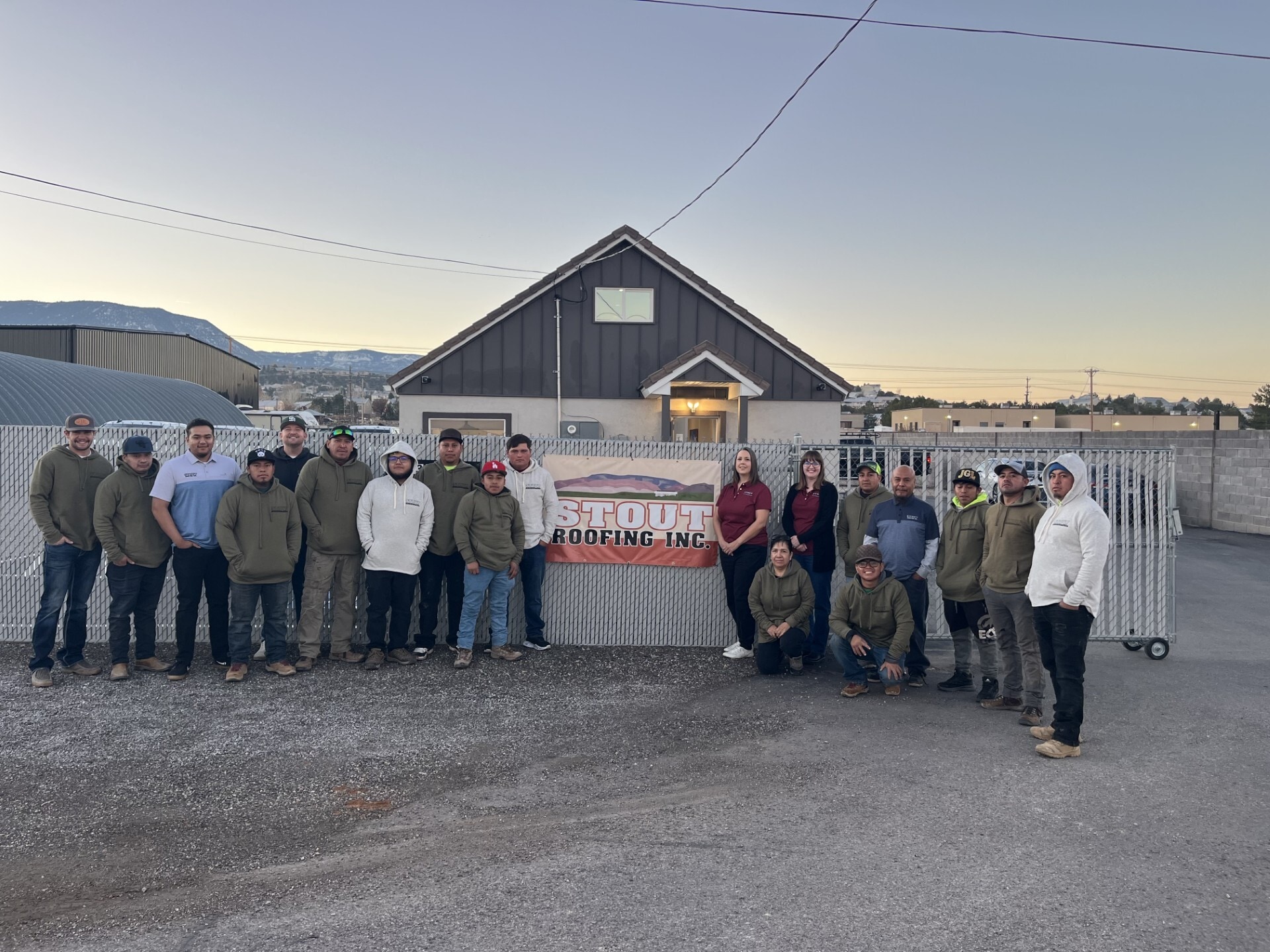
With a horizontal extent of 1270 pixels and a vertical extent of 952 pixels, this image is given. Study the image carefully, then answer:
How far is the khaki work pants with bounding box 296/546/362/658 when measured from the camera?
7578mm

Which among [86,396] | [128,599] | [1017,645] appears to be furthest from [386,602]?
[86,396]

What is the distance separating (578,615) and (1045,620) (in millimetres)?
4191

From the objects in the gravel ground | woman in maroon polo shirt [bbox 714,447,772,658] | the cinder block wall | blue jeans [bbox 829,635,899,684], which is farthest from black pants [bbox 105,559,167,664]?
the cinder block wall

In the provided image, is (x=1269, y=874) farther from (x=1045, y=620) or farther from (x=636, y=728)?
(x=636, y=728)

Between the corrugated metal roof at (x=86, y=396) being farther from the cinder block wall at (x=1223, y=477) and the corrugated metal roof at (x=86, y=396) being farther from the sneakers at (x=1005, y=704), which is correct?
the cinder block wall at (x=1223, y=477)

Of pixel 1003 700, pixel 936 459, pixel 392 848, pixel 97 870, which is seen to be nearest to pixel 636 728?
pixel 392 848

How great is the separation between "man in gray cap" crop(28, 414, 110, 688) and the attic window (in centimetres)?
1263

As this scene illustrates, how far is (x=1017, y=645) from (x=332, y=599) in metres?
5.69

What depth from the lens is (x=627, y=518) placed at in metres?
8.56

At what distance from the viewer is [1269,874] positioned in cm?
408

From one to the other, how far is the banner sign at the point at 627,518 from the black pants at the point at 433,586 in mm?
939

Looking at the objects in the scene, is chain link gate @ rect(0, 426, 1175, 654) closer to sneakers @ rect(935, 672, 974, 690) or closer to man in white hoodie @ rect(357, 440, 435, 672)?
man in white hoodie @ rect(357, 440, 435, 672)

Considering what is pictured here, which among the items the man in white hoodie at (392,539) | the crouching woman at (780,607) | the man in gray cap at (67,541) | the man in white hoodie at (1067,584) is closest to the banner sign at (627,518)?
the crouching woman at (780,607)

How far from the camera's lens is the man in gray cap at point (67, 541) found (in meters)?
6.97
